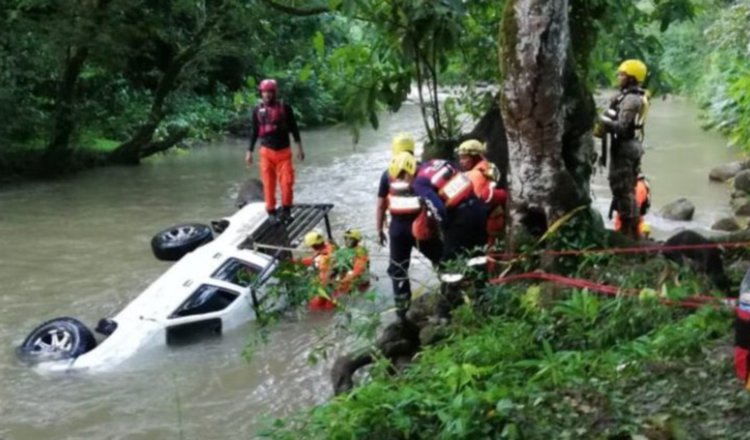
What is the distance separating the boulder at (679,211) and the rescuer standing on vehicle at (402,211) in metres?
8.53

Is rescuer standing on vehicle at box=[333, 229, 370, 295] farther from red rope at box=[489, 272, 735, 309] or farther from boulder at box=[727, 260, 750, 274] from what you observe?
boulder at box=[727, 260, 750, 274]

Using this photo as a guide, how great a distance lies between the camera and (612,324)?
222 inches

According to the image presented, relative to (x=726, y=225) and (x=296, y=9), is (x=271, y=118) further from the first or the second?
(x=726, y=225)

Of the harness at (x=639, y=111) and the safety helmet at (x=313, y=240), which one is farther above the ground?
the harness at (x=639, y=111)

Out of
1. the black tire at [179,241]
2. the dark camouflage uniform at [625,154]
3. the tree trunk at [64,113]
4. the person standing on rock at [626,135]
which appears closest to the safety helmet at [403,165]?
the person standing on rock at [626,135]

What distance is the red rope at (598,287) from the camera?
18.5 ft

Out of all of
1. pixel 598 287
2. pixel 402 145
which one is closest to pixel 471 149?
pixel 402 145

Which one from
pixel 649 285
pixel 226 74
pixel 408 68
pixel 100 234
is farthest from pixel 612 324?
pixel 226 74

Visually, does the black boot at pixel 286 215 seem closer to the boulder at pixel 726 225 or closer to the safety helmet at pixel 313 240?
the safety helmet at pixel 313 240

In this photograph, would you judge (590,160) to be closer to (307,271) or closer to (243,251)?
(307,271)

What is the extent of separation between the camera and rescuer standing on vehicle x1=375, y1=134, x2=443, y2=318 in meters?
8.46

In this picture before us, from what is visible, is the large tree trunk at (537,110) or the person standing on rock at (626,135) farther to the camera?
the person standing on rock at (626,135)

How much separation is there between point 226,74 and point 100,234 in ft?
63.2

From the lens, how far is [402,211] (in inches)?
340
